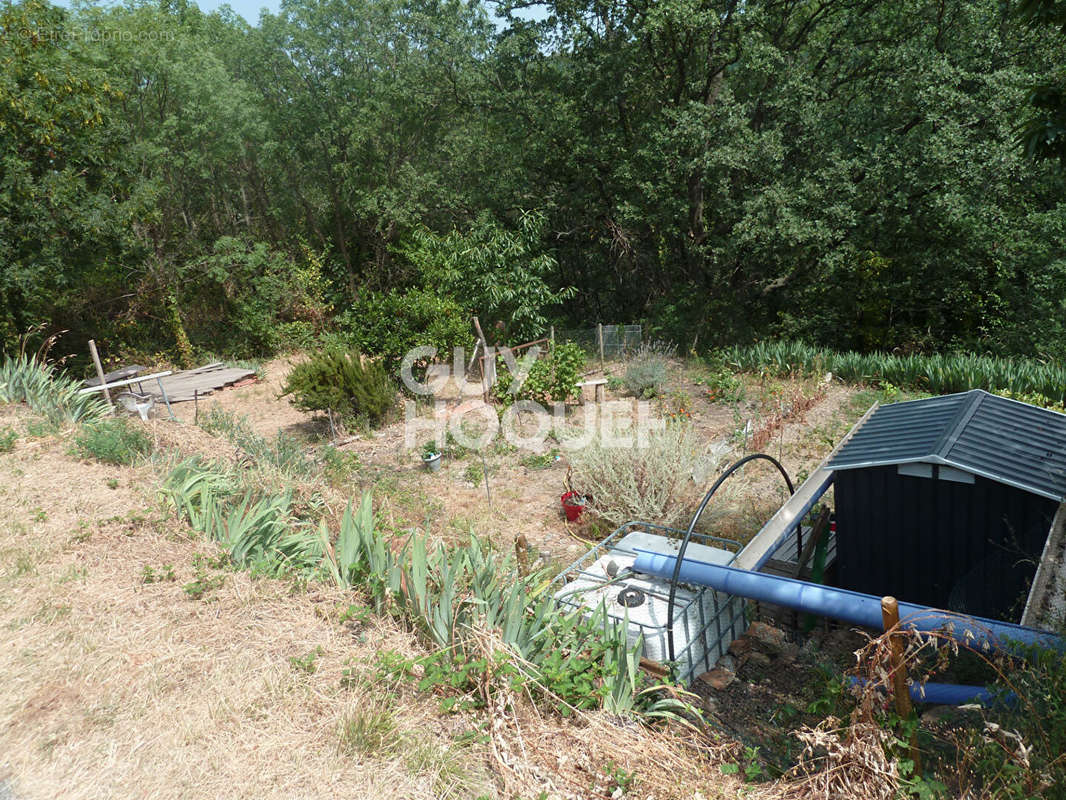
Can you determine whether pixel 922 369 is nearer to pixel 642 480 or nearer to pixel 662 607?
pixel 642 480

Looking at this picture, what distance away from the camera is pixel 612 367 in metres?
11.5

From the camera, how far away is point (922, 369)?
9.45m

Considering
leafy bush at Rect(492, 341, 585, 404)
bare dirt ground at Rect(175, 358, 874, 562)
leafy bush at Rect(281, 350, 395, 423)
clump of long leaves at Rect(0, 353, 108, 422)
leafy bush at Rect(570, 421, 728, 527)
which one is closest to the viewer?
leafy bush at Rect(570, 421, 728, 527)

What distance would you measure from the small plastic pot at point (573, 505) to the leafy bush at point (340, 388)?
3958mm

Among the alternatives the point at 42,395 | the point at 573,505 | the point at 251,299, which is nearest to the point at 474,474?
the point at 573,505

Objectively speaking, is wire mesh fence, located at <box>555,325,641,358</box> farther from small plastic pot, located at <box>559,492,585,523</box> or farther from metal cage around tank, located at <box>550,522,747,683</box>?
metal cage around tank, located at <box>550,522,747,683</box>

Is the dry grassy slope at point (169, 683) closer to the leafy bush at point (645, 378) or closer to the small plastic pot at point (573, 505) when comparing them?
the small plastic pot at point (573, 505)

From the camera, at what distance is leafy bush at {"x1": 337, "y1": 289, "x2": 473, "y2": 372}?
9.61 meters

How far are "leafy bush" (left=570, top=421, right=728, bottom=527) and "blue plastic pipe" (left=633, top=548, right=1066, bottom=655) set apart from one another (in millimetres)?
2007

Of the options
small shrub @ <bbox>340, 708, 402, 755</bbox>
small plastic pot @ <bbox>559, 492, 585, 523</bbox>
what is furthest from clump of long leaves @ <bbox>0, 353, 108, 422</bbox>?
small shrub @ <bbox>340, 708, 402, 755</bbox>

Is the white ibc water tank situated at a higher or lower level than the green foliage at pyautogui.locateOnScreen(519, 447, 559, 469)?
higher

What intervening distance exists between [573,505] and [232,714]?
372cm

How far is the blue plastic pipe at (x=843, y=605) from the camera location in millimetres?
2492

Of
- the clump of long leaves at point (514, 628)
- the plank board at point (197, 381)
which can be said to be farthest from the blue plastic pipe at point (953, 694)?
the plank board at point (197, 381)
